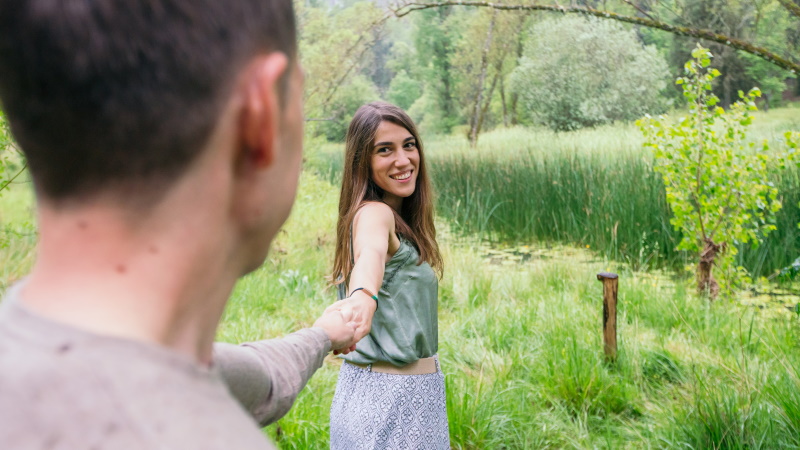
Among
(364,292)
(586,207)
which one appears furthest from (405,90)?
(364,292)

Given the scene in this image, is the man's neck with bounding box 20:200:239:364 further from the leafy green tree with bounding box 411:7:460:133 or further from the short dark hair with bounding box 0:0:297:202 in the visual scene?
the leafy green tree with bounding box 411:7:460:133

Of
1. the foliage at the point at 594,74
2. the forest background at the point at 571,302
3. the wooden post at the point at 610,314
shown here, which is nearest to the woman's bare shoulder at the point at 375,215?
the forest background at the point at 571,302

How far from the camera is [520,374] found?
3.74 meters

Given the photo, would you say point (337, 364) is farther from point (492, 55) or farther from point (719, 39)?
point (492, 55)

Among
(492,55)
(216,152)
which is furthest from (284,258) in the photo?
(492,55)

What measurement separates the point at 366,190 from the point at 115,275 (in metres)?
1.87

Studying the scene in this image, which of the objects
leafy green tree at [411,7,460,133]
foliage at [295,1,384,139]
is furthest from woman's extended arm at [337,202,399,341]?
leafy green tree at [411,7,460,133]

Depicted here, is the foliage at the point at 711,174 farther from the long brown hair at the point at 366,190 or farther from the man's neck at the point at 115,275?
the man's neck at the point at 115,275

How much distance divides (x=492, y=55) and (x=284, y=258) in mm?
20365

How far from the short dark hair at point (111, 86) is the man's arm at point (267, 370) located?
1.31 feet

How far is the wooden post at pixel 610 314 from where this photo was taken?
3676 millimetres

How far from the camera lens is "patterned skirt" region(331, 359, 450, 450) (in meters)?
2.05

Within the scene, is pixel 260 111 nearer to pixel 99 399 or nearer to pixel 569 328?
pixel 99 399

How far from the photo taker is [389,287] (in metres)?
2.18
